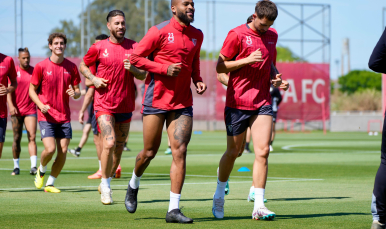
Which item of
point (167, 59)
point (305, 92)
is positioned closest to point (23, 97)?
point (167, 59)

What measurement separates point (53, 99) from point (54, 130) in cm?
48

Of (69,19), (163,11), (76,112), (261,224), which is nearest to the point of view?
(261,224)

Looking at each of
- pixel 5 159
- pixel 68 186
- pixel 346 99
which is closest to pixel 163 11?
pixel 346 99

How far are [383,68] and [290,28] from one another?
4128cm

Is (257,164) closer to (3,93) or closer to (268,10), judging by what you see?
(268,10)

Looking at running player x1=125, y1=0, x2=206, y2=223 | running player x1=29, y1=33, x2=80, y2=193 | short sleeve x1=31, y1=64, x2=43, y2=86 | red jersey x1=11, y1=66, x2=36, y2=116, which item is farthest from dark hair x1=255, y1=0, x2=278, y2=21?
red jersey x1=11, y1=66, x2=36, y2=116

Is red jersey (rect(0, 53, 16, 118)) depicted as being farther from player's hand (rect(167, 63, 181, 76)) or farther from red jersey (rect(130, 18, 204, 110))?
player's hand (rect(167, 63, 181, 76))

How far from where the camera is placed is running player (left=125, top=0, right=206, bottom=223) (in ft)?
21.9

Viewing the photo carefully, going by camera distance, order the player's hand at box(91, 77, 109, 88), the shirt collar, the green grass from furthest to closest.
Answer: the player's hand at box(91, 77, 109, 88) < the shirt collar < the green grass

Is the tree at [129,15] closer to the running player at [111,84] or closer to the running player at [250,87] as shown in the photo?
the running player at [111,84]

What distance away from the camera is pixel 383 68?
5.27 metres

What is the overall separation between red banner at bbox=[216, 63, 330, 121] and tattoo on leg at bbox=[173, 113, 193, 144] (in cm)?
3655

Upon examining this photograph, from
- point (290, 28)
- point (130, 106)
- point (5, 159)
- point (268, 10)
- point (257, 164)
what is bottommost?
point (5, 159)

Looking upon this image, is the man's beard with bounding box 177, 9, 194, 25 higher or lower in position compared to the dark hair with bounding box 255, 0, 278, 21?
lower
